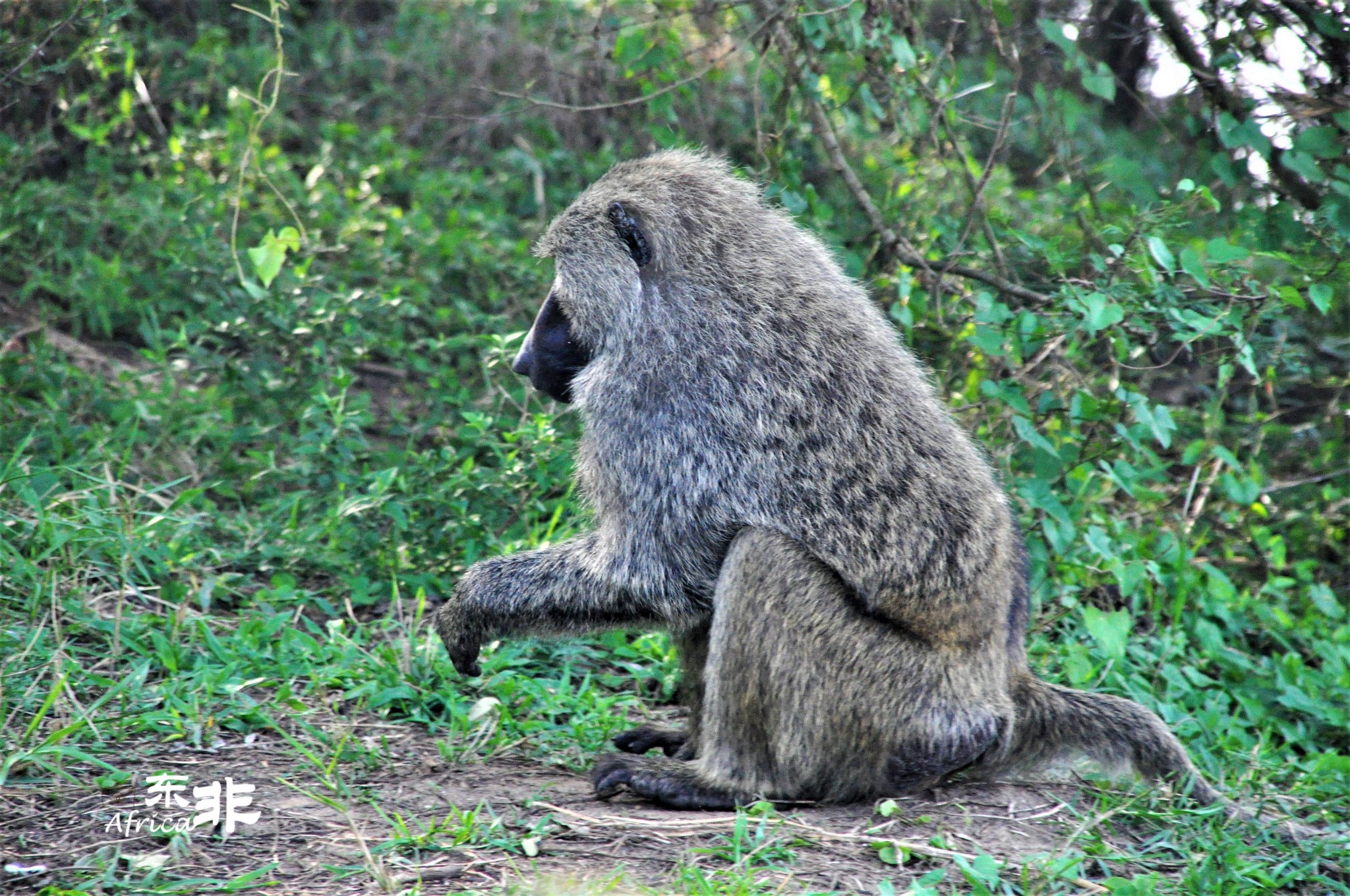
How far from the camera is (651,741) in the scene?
3389mm

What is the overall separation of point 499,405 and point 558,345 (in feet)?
4.35

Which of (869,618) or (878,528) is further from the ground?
(878,528)

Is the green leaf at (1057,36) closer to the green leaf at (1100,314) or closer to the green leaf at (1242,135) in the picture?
the green leaf at (1242,135)

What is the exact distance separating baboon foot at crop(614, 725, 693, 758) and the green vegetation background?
7cm

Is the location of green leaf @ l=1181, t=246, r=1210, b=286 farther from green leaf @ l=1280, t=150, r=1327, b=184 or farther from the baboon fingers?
the baboon fingers

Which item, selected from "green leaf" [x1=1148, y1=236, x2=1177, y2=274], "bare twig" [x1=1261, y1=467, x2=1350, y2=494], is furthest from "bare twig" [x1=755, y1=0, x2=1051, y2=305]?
"bare twig" [x1=1261, y1=467, x2=1350, y2=494]

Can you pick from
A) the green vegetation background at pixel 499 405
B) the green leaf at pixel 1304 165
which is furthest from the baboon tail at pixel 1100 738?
the green leaf at pixel 1304 165

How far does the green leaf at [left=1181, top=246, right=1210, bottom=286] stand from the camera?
141 inches

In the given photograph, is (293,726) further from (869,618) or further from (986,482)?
(986,482)

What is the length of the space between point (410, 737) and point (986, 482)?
5.45 feet

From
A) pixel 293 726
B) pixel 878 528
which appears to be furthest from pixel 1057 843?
pixel 293 726

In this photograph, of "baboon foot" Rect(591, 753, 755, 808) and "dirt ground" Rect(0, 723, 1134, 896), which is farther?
"baboon foot" Rect(591, 753, 755, 808)

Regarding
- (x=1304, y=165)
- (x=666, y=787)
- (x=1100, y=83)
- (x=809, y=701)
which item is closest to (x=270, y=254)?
(x=666, y=787)

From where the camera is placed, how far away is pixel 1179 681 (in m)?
3.93
